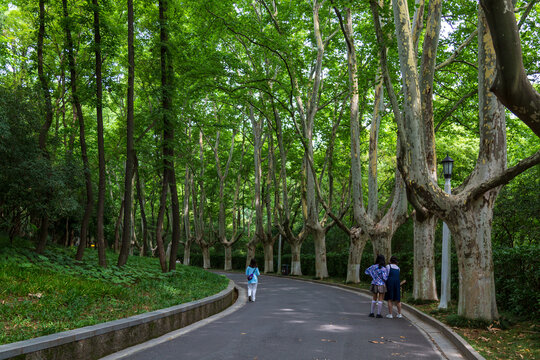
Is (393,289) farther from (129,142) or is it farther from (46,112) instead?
(46,112)

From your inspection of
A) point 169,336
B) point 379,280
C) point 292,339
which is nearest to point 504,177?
point 379,280

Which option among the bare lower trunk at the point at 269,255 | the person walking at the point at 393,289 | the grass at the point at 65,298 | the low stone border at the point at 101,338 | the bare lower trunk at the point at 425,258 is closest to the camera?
the low stone border at the point at 101,338

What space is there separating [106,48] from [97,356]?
12.3 metres

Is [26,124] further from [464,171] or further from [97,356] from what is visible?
[464,171]

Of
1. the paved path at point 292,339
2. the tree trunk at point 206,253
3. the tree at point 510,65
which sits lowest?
the tree trunk at point 206,253

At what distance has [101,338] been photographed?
582 cm

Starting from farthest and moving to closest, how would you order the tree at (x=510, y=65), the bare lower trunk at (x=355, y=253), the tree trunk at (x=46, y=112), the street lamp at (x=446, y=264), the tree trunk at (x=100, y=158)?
the bare lower trunk at (x=355, y=253)
the tree trunk at (x=46, y=112)
the tree trunk at (x=100, y=158)
the street lamp at (x=446, y=264)
the tree at (x=510, y=65)

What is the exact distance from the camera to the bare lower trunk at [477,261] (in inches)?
346

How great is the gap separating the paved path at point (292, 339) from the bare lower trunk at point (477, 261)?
4.36ft

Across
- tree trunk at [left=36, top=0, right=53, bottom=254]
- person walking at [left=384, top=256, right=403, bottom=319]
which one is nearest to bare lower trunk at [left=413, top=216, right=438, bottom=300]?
person walking at [left=384, top=256, right=403, bottom=319]

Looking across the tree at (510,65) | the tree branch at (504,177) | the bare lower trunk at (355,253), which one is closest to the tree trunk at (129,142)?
the tree branch at (504,177)

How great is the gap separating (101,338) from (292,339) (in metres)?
3.21

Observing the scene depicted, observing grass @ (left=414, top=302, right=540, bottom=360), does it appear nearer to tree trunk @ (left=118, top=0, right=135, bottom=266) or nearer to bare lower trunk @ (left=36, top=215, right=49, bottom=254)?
tree trunk @ (left=118, top=0, right=135, bottom=266)

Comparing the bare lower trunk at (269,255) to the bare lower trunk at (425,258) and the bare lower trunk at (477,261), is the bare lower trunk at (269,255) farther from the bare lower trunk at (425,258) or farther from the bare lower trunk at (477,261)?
the bare lower trunk at (477,261)
